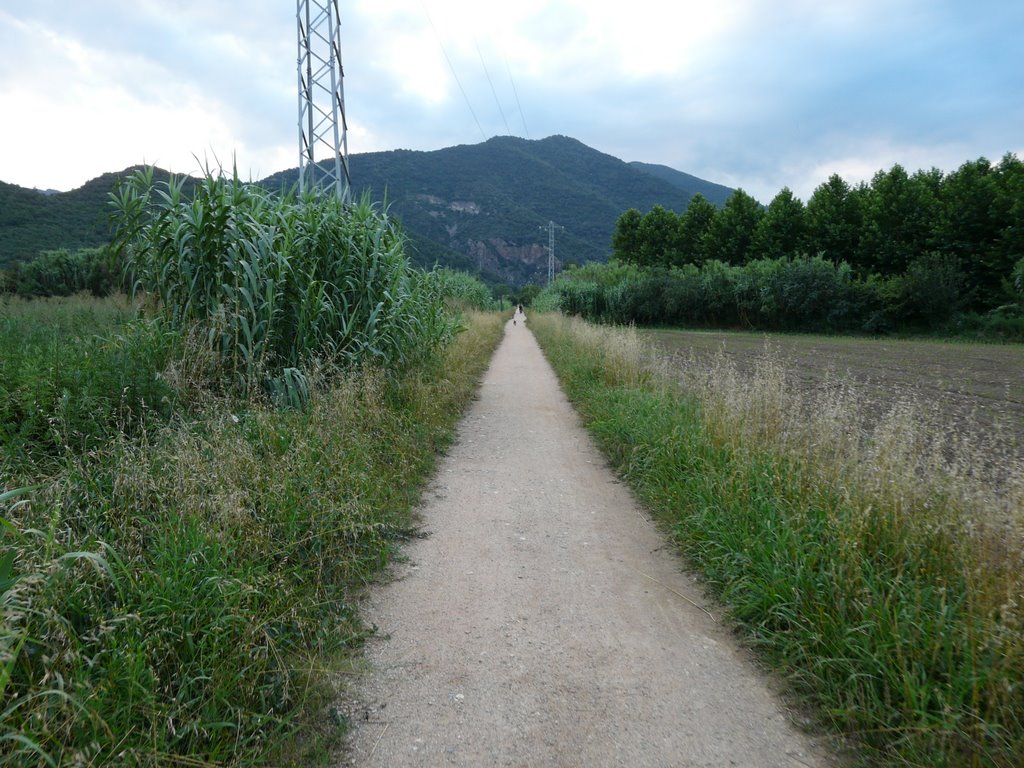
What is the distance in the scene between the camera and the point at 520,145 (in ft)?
304

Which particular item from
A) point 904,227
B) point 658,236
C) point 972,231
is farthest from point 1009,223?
point 658,236

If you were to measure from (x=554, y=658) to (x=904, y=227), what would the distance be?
4476cm

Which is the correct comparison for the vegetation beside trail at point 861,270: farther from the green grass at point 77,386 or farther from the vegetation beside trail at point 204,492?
the green grass at point 77,386

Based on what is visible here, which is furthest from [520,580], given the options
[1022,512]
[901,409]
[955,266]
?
[955,266]

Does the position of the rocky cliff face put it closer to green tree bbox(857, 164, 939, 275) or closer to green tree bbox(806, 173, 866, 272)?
green tree bbox(806, 173, 866, 272)

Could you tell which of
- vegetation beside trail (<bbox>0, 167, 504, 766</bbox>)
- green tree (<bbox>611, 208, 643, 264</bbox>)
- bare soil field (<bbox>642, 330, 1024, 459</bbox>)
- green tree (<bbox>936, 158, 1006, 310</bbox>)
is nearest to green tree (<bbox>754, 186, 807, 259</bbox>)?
green tree (<bbox>936, 158, 1006, 310</bbox>)

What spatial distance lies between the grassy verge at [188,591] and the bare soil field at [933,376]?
15.5 feet

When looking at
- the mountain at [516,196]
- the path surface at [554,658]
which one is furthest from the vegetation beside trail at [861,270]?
the path surface at [554,658]

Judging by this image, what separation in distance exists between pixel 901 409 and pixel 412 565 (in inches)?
139

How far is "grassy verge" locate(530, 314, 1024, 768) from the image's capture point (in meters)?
2.43

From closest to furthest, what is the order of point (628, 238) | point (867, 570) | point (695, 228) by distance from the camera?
point (867, 570) → point (695, 228) → point (628, 238)

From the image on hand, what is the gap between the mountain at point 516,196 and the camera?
69.7 metres

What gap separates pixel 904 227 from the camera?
3897cm

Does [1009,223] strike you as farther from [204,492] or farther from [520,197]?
[520,197]
